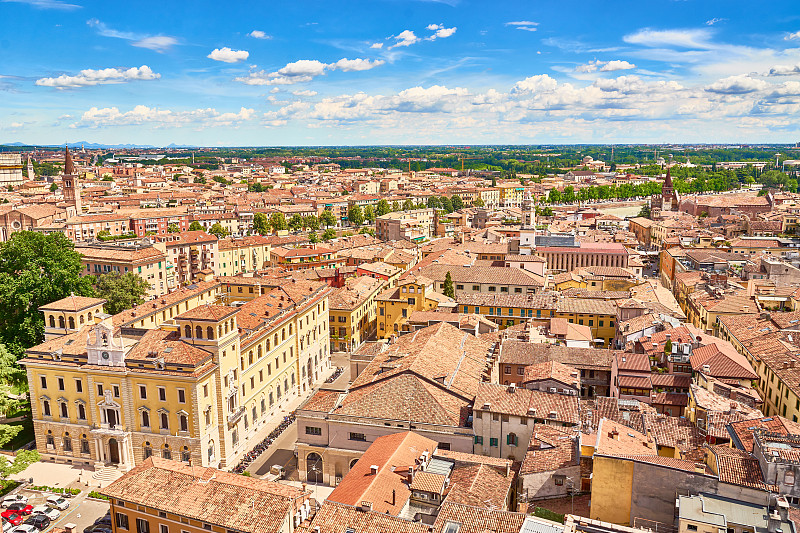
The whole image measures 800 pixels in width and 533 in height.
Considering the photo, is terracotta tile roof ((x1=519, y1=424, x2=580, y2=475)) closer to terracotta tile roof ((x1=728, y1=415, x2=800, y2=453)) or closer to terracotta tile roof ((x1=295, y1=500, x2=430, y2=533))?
terracotta tile roof ((x1=295, y1=500, x2=430, y2=533))

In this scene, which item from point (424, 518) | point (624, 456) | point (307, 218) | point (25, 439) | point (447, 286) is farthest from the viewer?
point (307, 218)

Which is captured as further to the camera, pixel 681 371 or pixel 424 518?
pixel 681 371

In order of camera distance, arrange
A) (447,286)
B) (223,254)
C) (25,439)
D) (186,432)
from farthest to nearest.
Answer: (223,254), (447,286), (25,439), (186,432)

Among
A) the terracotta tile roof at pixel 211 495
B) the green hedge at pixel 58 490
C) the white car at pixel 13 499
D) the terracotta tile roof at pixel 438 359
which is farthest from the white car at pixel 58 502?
the terracotta tile roof at pixel 438 359

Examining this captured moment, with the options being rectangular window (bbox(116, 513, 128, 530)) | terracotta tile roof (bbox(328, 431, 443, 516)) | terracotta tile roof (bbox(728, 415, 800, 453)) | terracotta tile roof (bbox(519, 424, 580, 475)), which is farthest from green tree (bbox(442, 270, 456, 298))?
rectangular window (bbox(116, 513, 128, 530))

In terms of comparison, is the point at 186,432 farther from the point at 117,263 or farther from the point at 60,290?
the point at 117,263

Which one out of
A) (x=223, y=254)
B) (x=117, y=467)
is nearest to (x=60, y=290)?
(x=117, y=467)
